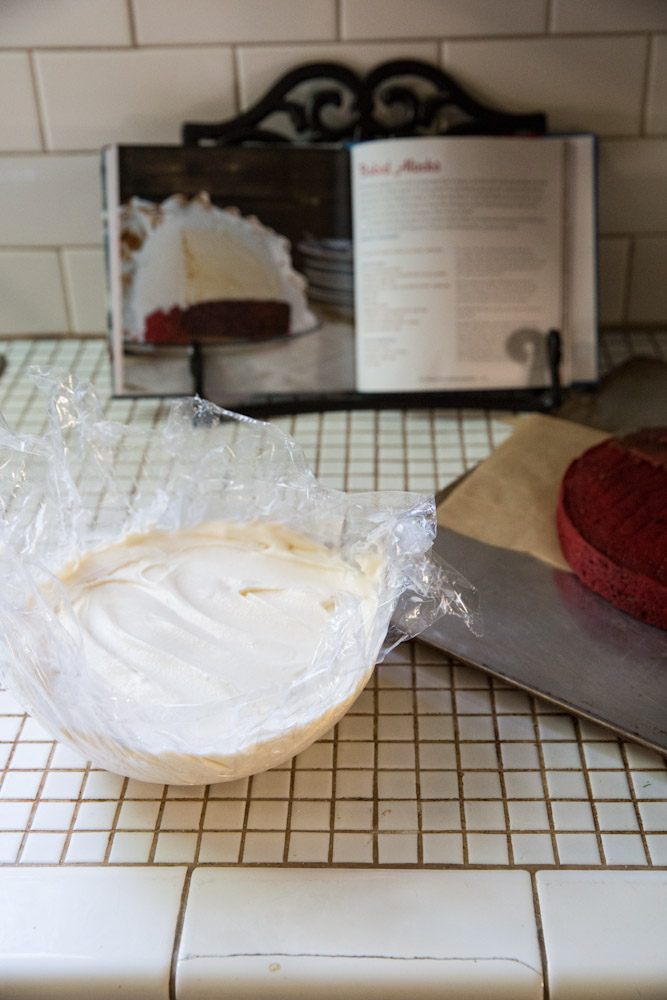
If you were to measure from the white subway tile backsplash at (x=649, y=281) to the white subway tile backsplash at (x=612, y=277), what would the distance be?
1 cm

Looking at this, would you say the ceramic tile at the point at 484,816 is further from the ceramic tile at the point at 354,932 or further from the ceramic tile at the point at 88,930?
the ceramic tile at the point at 88,930

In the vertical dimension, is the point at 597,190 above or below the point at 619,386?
above

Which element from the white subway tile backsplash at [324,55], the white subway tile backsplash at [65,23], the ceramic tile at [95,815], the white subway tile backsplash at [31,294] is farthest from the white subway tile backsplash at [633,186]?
the ceramic tile at [95,815]

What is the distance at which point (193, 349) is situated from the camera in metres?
1.02

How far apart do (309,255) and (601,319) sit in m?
0.39

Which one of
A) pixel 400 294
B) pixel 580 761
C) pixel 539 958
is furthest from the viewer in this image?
pixel 400 294

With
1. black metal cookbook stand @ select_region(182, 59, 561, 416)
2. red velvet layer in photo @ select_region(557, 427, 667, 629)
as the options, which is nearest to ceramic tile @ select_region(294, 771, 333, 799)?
red velvet layer in photo @ select_region(557, 427, 667, 629)

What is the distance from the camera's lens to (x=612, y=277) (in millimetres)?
1158

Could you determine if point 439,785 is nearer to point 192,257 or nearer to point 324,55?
point 192,257

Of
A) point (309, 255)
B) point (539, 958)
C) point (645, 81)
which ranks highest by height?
point (645, 81)

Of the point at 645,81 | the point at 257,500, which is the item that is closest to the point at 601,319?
the point at 645,81

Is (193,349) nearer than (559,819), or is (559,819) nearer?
(559,819)

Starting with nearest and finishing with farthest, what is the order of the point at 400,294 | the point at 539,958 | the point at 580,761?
the point at 539,958, the point at 580,761, the point at 400,294

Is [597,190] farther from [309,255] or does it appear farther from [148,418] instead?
[148,418]
